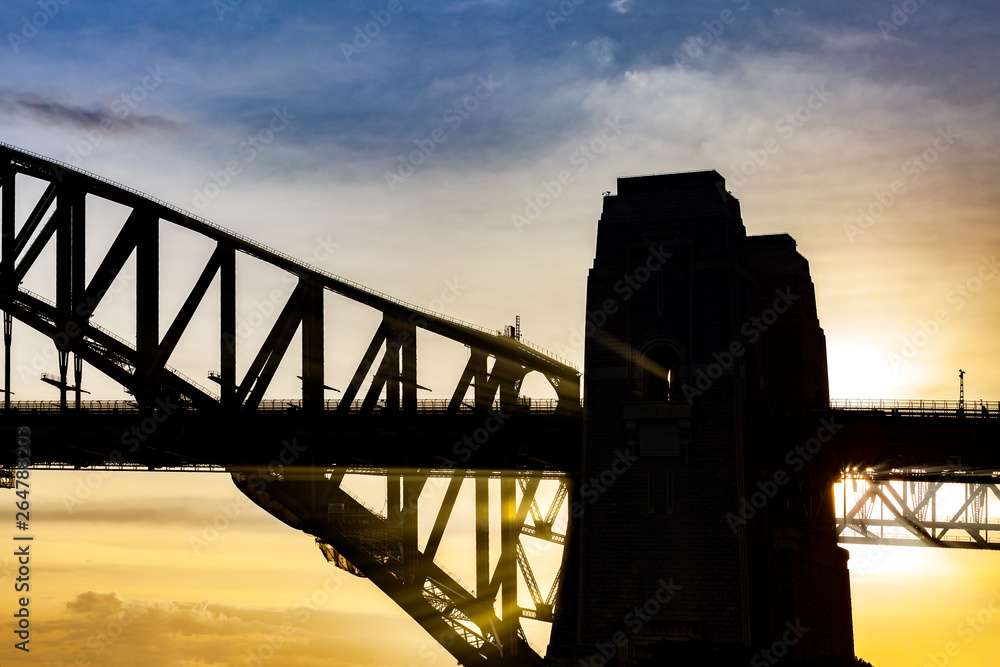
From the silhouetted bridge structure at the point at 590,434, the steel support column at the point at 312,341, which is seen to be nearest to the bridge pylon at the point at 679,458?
the silhouetted bridge structure at the point at 590,434

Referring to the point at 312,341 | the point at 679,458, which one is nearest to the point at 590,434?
the point at 679,458

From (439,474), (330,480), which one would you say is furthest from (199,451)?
(439,474)

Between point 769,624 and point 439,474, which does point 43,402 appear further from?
point 769,624

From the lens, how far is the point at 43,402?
416 ft

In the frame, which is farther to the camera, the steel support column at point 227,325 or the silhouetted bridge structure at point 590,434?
the steel support column at point 227,325

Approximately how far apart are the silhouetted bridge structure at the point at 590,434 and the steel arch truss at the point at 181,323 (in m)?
0.18

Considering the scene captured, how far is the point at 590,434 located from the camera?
325 ft

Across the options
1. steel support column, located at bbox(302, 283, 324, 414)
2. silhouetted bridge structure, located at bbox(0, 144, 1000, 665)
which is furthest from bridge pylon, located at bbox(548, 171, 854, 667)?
steel support column, located at bbox(302, 283, 324, 414)

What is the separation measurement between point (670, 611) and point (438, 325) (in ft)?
119

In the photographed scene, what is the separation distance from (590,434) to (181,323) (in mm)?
39966

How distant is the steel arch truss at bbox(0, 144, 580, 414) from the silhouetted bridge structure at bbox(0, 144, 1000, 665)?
182 mm

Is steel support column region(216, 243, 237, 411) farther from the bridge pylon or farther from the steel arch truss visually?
the bridge pylon

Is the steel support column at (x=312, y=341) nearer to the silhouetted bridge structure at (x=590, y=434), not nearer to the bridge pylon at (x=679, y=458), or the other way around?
the silhouetted bridge structure at (x=590, y=434)

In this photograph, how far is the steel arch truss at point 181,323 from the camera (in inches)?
4813
